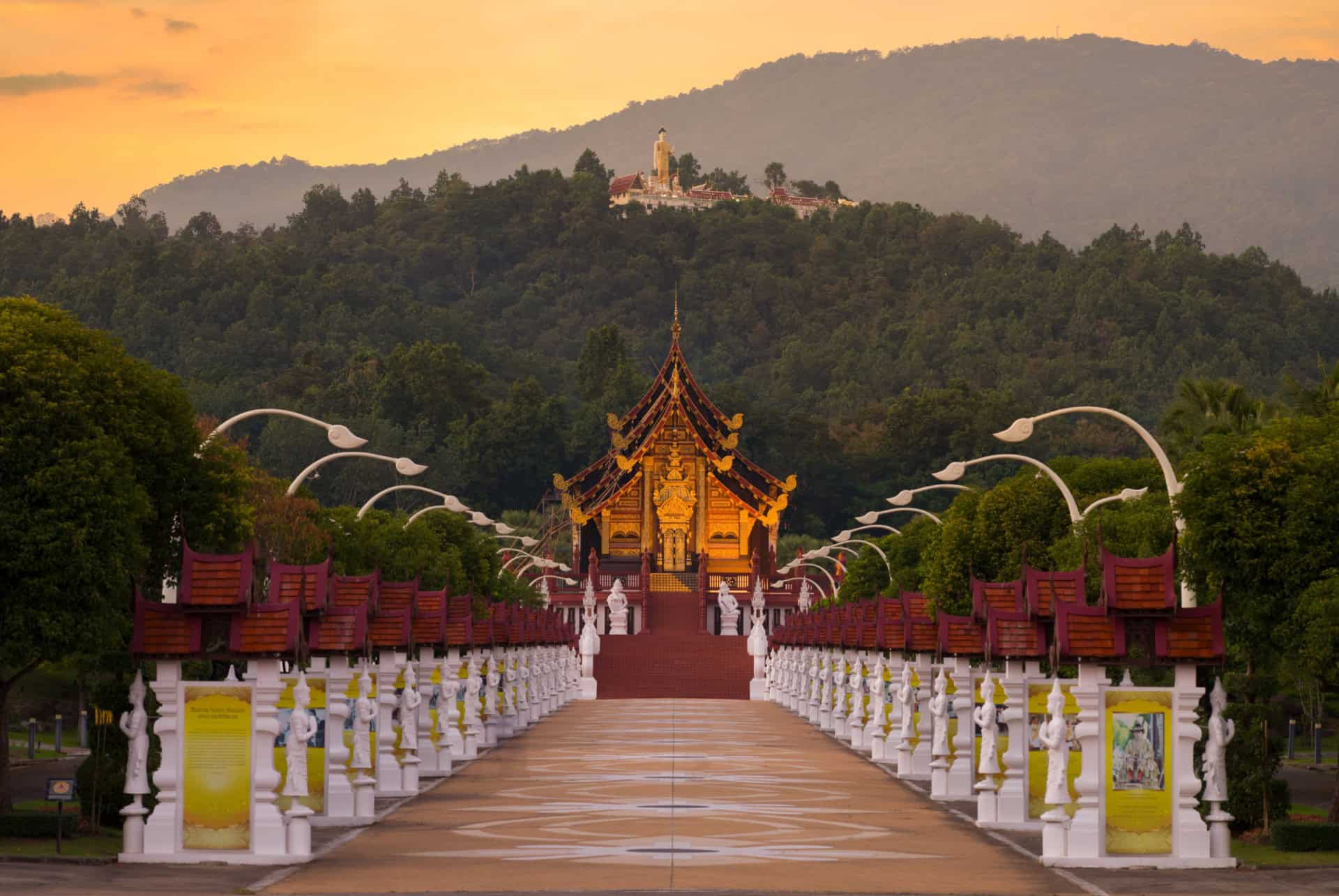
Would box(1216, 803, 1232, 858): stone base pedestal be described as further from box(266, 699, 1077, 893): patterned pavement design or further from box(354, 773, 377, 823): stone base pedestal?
box(354, 773, 377, 823): stone base pedestal

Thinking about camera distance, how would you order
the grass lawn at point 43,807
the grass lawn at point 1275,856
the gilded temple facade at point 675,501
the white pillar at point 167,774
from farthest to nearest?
1. the gilded temple facade at point 675,501
2. the grass lawn at point 43,807
3. the grass lawn at point 1275,856
4. the white pillar at point 167,774

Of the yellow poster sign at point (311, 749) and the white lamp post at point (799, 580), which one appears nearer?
the yellow poster sign at point (311, 749)

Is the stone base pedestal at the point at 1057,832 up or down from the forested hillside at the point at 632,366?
down

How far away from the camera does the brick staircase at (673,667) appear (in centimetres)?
9025

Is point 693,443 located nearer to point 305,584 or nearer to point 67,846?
point 305,584

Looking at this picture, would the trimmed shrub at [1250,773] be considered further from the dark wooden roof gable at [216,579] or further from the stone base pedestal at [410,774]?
the stone base pedestal at [410,774]

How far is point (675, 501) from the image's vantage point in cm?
12619

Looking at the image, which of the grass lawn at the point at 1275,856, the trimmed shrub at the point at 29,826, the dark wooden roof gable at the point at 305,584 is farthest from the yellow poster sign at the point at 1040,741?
the trimmed shrub at the point at 29,826

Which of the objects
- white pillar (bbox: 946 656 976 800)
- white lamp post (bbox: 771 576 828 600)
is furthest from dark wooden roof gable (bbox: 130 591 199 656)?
white lamp post (bbox: 771 576 828 600)

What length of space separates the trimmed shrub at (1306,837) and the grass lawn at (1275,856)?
0.09 m

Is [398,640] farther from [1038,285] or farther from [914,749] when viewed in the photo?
[1038,285]

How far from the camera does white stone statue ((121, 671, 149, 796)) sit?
2556 cm

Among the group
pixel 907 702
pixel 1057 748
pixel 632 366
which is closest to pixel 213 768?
pixel 1057 748

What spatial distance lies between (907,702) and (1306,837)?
15.3 m
